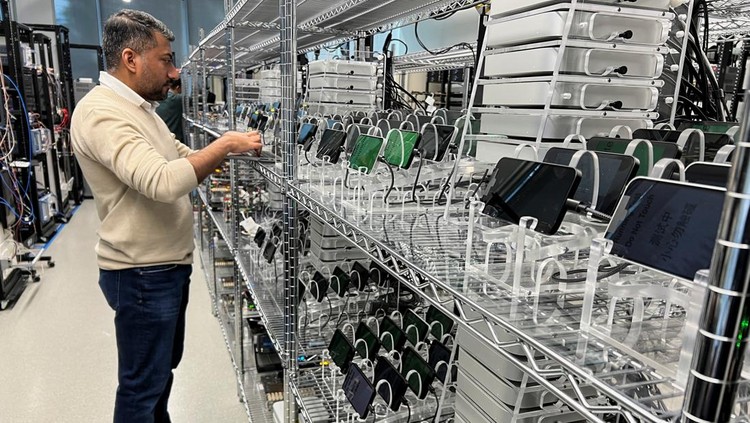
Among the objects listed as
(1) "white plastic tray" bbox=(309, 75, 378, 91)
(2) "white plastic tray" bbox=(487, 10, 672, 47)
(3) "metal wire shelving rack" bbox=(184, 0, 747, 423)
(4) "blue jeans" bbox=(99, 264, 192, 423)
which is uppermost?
(2) "white plastic tray" bbox=(487, 10, 672, 47)

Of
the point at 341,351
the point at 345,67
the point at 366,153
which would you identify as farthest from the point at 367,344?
the point at 345,67

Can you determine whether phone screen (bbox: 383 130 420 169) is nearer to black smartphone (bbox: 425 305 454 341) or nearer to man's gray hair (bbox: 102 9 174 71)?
black smartphone (bbox: 425 305 454 341)

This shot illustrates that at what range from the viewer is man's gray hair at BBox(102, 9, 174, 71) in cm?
154

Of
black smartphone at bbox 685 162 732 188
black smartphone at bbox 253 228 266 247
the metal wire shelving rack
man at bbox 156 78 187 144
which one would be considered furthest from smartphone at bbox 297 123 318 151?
man at bbox 156 78 187 144

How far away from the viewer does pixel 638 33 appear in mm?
1194

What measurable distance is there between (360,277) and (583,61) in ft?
3.62

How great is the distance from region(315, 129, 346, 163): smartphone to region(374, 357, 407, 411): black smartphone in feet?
2.11

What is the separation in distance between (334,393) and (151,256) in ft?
2.54

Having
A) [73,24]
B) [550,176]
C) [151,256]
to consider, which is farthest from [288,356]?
[73,24]

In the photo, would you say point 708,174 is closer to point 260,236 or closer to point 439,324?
point 439,324

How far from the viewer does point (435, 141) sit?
1491mm

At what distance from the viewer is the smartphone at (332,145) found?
156cm

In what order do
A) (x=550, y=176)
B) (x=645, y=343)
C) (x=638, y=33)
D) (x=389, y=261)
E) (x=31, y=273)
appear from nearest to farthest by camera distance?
1. (x=645, y=343)
2. (x=550, y=176)
3. (x=389, y=261)
4. (x=638, y=33)
5. (x=31, y=273)

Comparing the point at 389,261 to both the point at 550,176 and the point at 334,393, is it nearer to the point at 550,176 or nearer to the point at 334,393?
the point at 550,176
